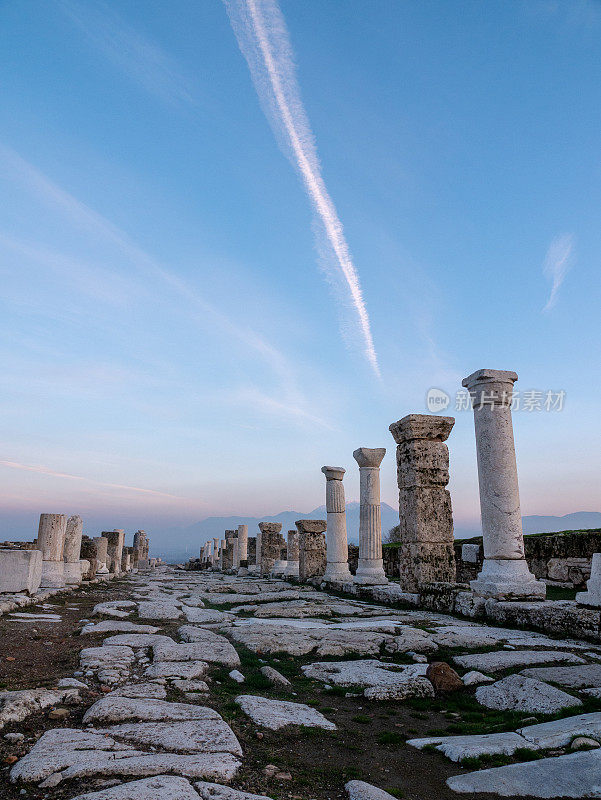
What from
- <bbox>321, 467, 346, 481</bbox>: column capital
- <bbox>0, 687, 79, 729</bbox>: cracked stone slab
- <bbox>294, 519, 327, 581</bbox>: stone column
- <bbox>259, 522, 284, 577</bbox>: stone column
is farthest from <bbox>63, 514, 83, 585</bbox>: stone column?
<bbox>259, 522, 284, 577</bbox>: stone column

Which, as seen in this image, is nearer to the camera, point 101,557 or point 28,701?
point 28,701

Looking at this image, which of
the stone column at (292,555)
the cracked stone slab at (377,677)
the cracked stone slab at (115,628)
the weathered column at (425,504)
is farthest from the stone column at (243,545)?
the cracked stone slab at (377,677)

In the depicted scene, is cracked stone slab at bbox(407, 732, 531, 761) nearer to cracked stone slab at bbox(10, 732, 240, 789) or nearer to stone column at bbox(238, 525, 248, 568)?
cracked stone slab at bbox(10, 732, 240, 789)

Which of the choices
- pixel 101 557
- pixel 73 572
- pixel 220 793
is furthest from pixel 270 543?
pixel 220 793

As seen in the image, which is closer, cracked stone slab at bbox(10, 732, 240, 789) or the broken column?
cracked stone slab at bbox(10, 732, 240, 789)

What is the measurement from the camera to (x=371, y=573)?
14.2m

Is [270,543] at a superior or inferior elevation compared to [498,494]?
inferior

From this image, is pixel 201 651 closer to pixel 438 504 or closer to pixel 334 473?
pixel 438 504

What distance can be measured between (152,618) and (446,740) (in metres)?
6.57

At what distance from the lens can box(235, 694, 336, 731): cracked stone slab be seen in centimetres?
367

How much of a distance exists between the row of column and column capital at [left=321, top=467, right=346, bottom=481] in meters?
0.03

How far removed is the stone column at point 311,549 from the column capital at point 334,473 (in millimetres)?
1759

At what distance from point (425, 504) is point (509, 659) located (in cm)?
618

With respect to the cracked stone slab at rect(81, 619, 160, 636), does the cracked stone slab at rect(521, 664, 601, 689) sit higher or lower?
higher
